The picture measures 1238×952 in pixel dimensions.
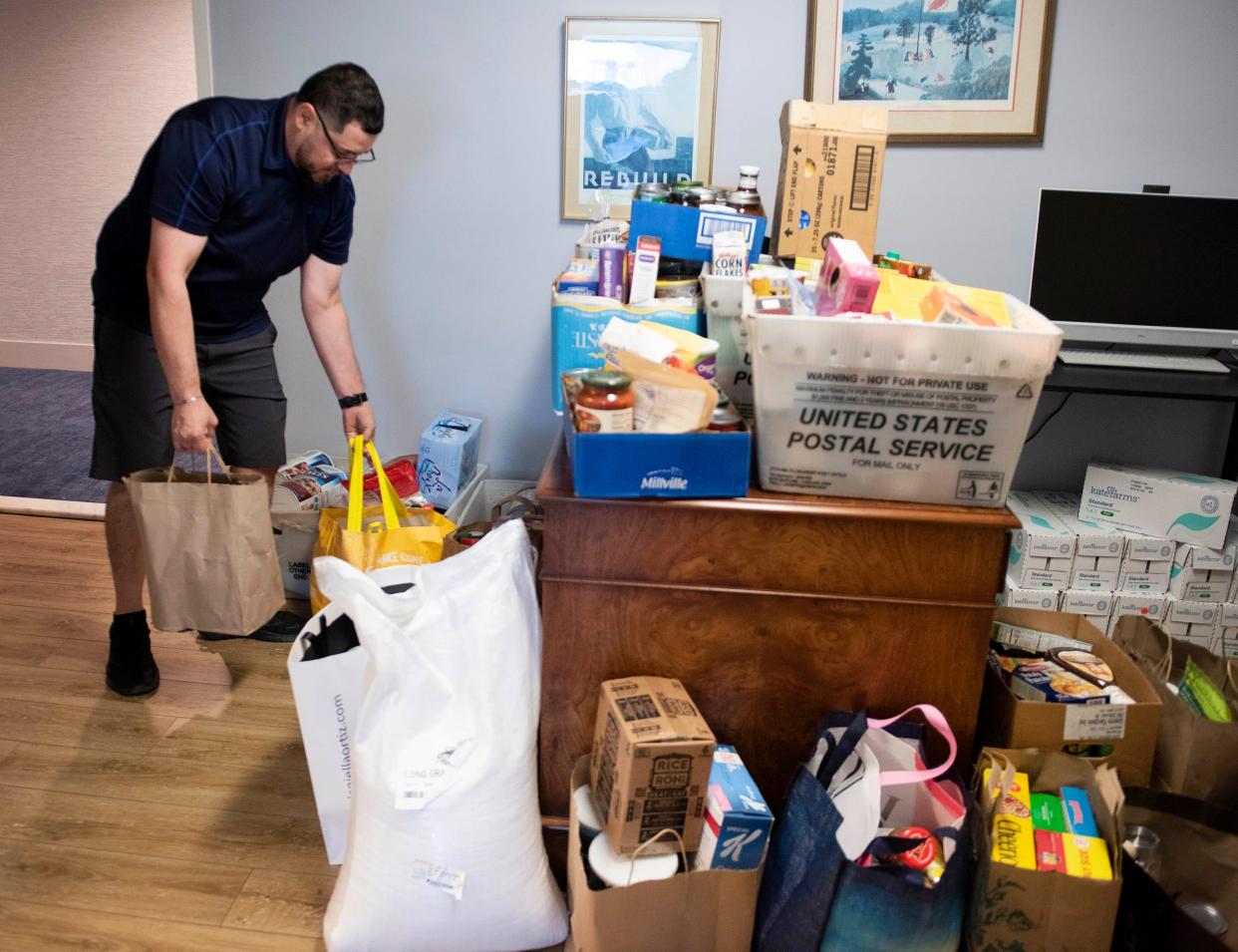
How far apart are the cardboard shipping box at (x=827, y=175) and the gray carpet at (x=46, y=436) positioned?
8.39ft

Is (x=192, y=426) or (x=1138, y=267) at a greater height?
(x=1138, y=267)

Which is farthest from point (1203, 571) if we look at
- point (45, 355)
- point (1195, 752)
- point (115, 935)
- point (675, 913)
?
point (45, 355)

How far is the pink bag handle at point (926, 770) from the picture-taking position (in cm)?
136

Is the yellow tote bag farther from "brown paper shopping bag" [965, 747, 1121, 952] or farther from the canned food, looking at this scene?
"brown paper shopping bag" [965, 747, 1121, 952]

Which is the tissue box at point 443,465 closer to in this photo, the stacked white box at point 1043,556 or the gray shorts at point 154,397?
the gray shorts at point 154,397

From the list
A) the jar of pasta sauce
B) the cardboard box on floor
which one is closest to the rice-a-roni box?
the cardboard box on floor

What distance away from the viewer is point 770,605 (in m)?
1.48

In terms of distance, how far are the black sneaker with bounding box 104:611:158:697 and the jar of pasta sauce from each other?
143cm

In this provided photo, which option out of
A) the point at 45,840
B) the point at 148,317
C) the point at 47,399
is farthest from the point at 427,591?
the point at 47,399

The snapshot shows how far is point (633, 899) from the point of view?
4.40ft

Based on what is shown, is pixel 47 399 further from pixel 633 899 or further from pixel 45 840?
pixel 633 899

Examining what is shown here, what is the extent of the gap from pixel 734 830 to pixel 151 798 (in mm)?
1179

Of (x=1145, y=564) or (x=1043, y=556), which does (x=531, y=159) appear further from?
(x=1145, y=564)

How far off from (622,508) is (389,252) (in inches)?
73.0
